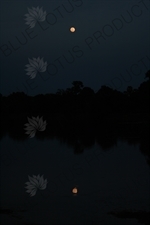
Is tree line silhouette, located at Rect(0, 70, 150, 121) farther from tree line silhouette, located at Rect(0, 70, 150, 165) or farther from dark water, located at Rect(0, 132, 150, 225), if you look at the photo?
dark water, located at Rect(0, 132, 150, 225)

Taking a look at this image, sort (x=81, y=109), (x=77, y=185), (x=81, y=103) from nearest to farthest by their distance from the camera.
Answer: (x=77, y=185) → (x=81, y=109) → (x=81, y=103)

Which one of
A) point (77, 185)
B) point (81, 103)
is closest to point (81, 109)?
point (81, 103)

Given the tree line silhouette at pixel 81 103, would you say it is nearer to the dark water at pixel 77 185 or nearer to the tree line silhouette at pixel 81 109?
the tree line silhouette at pixel 81 109

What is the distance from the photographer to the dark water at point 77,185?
6.37m

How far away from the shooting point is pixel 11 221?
5.96 m

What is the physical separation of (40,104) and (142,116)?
1048 centimetres

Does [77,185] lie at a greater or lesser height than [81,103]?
lesser

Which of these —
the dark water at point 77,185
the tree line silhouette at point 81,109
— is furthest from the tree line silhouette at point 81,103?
the dark water at point 77,185

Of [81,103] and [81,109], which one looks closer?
[81,109]

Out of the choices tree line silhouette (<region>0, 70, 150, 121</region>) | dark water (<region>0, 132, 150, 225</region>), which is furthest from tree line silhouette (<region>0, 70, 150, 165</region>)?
dark water (<region>0, 132, 150, 225</region>)

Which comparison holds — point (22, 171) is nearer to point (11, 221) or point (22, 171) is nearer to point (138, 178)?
point (138, 178)

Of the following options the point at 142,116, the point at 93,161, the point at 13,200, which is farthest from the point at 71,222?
the point at 142,116

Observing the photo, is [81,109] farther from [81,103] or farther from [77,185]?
[77,185]

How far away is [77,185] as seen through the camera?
879 centimetres
